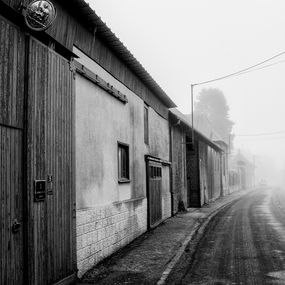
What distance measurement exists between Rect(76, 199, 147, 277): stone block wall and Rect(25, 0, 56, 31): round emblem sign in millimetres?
3621

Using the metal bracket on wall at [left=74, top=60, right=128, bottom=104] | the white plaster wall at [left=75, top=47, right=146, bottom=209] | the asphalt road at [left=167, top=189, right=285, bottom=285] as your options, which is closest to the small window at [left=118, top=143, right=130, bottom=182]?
the white plaster wall at [left=75, top=47, right=146, bottom=209]

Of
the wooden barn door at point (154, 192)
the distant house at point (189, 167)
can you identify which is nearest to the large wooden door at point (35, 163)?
the wooden barn door at point (154, 192)

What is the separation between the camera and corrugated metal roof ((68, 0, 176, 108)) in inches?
314

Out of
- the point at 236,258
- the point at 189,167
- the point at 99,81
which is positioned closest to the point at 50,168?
the point at 99,81

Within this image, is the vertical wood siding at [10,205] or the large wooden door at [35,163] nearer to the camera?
the vertical wood siding at [10,205]

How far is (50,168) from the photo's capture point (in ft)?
21.5

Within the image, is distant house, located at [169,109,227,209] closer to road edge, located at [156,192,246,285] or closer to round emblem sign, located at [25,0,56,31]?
road edge, located at [156,192,246,285]

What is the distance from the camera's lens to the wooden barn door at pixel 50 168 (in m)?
5.98

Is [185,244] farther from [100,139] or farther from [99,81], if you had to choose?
[99,81]

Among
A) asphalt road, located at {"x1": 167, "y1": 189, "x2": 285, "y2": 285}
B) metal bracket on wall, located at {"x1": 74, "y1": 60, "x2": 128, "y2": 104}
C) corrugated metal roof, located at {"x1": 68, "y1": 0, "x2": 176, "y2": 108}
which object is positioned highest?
corrugated metal roof, located at {"x1": 68, "y1": 0, "x2": 176, "y2": 108}

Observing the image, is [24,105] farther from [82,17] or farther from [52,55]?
[82,17]

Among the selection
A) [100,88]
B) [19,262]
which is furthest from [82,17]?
[19,262]

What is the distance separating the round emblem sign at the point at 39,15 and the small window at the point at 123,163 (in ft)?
16.8

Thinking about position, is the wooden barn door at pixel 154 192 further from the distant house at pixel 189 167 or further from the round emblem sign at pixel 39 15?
the round emblem sign at pixel 39 15
